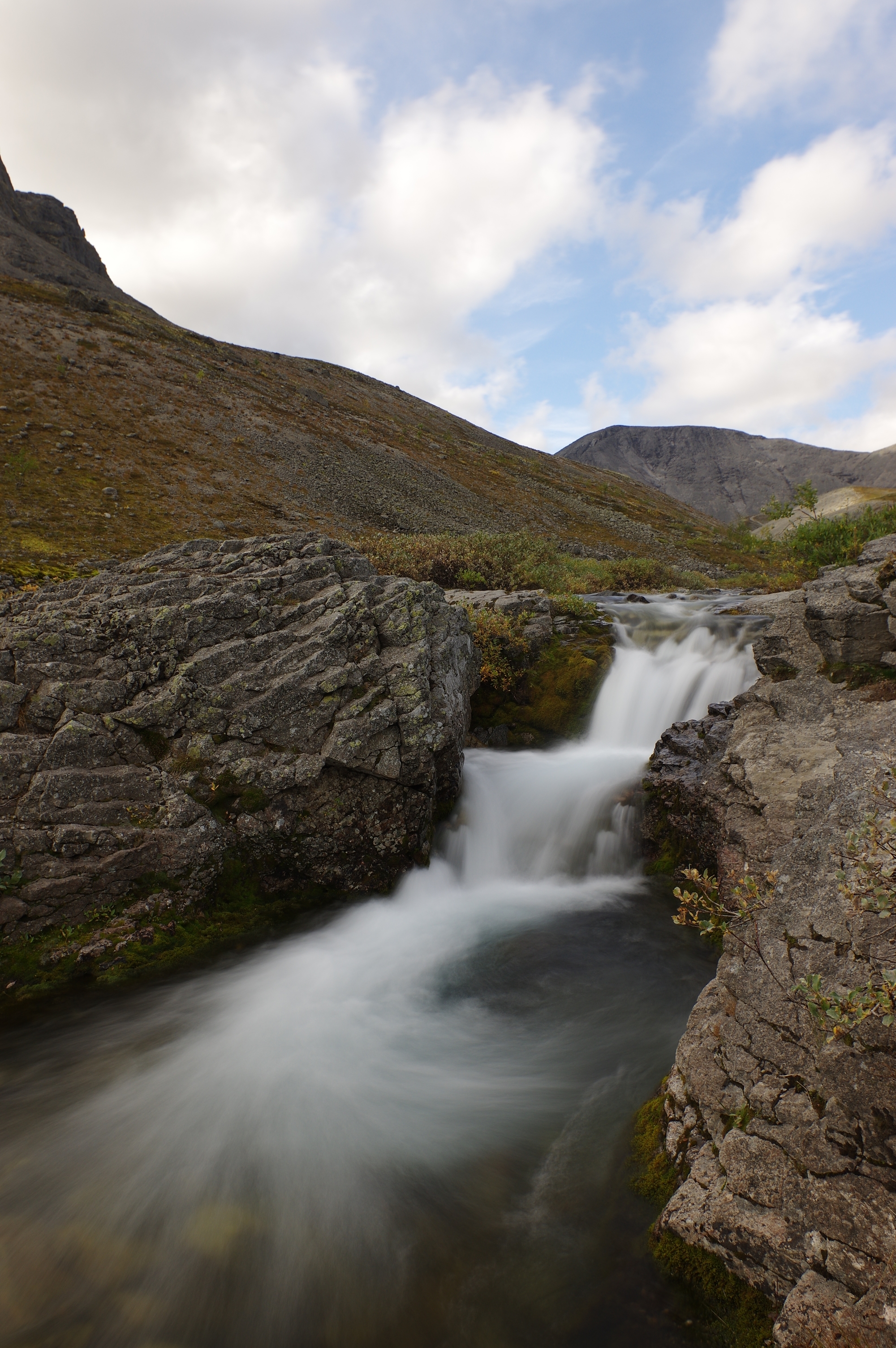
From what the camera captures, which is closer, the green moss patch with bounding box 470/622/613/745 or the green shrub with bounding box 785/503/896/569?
the green moss patch with bounding box 470/622/613/745

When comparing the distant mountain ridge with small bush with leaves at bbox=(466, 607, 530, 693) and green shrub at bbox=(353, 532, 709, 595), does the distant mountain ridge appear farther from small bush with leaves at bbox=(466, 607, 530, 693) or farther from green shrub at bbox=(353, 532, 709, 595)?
small bush with leaves at bbox=(466, 607, 530, 693)

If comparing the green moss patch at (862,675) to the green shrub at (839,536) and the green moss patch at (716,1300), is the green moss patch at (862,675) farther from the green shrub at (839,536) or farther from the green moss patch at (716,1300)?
the green shrub at (839,536)

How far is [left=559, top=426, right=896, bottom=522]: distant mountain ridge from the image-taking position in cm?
13662

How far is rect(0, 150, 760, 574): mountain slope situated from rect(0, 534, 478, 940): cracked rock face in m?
10.6

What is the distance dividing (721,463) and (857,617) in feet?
574

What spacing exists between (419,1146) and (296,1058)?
1684 mm

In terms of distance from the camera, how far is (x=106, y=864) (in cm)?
722

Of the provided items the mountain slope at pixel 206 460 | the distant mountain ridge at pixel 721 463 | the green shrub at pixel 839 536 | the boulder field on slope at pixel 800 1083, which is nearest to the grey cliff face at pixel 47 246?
the mountain slope at pixel 206 460

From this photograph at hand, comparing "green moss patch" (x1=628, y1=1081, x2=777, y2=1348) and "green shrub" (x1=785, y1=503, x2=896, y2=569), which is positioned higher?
"green shrub" (x1=785, y1=503, x2=896, y2=569)

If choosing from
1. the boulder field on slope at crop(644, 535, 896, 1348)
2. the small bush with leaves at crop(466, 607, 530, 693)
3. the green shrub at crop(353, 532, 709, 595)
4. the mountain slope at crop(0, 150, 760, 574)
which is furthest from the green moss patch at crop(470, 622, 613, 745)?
the mountain slope at crop(0, 150, 760, 574)

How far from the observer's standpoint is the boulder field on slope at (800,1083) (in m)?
2.88

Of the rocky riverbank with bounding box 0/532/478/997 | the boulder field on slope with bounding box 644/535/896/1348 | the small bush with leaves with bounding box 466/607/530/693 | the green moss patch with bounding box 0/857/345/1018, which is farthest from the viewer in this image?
the small bush with leaves with bounding box 466/607/530/693

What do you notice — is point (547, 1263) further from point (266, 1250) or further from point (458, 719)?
point (458, 719)

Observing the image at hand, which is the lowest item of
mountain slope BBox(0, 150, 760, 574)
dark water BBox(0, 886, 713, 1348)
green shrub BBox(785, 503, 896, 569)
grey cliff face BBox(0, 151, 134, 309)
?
dark water BBox(0, 886, 713, 1348)
